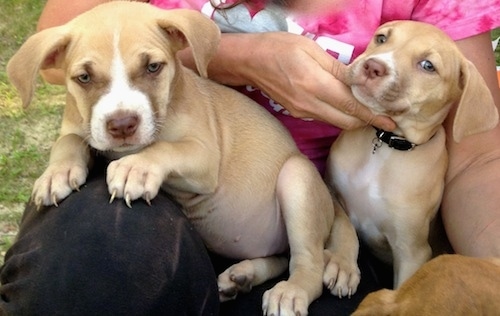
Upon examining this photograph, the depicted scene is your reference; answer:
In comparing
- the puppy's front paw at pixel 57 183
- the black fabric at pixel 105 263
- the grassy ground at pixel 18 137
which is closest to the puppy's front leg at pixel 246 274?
the black fabric at pixel 105 263

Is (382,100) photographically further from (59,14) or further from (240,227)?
(59,14)

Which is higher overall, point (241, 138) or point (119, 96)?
point (119, 96)

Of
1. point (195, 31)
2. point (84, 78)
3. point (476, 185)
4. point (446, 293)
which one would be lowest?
point (476, 185)

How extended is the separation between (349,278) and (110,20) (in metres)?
1.24

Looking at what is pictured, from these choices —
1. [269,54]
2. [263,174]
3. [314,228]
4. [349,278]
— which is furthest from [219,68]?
[349,278]

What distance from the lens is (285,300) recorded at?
2.79 m

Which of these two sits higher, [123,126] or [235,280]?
[123,126]

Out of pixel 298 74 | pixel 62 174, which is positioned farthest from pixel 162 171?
pixel 298 74

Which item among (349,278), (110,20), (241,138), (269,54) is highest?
(110,20)

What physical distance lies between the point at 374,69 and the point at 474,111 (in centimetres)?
39

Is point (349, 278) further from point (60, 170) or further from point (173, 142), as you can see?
point (60, 170)

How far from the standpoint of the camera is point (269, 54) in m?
3.09

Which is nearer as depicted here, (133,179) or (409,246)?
(133,179)

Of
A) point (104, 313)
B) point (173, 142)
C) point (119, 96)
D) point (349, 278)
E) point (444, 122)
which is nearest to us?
point (104, 313)
